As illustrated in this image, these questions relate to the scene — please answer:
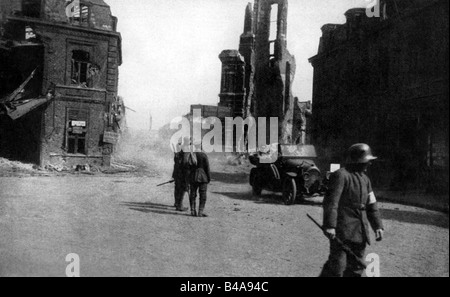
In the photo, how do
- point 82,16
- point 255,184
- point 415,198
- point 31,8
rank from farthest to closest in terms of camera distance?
point 31,8 < point 82,16 < point 255,184 < point 415,198

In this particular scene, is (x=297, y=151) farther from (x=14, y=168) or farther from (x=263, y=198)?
(x=14, y=168)

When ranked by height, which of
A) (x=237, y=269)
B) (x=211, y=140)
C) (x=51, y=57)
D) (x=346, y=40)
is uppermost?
(x=346, y=40)

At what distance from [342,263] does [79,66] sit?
19172mm

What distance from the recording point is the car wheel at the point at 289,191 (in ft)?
37.6

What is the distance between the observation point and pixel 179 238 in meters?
6.92

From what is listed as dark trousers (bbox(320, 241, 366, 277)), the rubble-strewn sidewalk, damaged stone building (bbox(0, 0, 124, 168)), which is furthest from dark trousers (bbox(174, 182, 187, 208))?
damaged stone building (bbox(0, 0, 124, 168))

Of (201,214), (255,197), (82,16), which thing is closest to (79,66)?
(82,16)

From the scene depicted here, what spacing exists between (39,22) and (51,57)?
174cm

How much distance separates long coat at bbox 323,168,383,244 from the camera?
4258 mm

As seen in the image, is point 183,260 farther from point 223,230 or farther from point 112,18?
point 112,18

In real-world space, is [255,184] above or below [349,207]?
below

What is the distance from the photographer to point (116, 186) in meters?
14.8

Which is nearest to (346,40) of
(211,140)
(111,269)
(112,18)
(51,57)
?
(211,140)

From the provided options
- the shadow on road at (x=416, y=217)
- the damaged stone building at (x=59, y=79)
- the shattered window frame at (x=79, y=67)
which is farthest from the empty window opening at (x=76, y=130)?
the shadow on road at (x=416, y=217)
